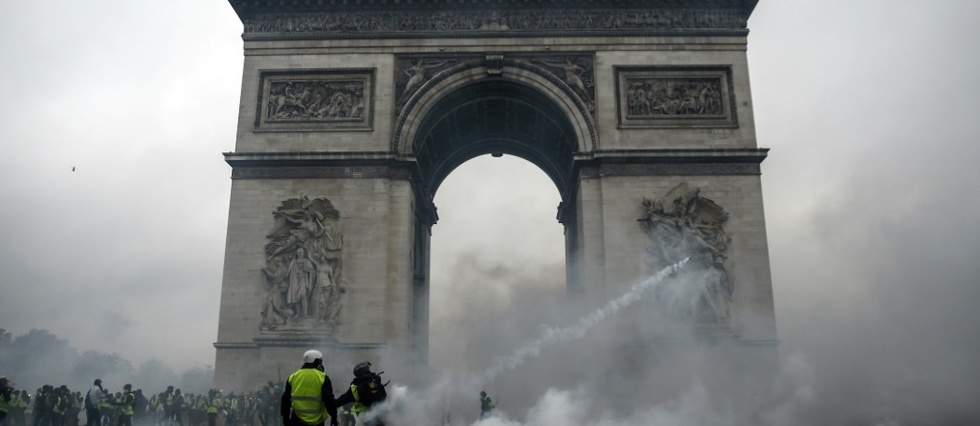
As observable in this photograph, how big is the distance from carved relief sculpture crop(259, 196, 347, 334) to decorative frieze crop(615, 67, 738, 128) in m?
9.32

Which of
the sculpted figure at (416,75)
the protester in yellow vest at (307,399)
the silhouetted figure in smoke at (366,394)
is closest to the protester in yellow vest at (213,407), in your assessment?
the sculpted figure at (416,75)

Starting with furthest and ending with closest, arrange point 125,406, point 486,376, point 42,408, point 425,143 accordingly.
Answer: point 425,143, point 125,406, point 42,408, point 486,376

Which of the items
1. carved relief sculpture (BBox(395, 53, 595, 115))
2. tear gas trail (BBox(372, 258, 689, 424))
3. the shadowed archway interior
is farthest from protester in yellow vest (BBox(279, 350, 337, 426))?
the shadowed archway interior

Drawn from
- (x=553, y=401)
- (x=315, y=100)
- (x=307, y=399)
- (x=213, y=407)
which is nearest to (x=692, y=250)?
(x=553, y=401)

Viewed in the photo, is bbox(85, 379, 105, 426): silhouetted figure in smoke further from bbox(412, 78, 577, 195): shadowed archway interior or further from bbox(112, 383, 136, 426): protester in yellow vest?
bbox(412, 78, 577, 195): shadowed archway interior

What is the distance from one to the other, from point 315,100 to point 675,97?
11.1 meters

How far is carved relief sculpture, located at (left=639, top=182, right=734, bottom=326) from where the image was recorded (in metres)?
21.4

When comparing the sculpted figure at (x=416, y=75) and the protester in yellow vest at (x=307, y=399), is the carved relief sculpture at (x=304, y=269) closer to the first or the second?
the sculpted figure at (x=416, y=75)

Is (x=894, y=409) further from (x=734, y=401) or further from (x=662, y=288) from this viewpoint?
(x=662, y=288)

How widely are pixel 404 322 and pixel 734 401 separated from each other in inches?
361

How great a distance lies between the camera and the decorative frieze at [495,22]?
2419cm

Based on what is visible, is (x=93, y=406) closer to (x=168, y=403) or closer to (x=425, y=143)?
(x=168, y=403)

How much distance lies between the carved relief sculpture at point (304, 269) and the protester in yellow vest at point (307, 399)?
1426 cm

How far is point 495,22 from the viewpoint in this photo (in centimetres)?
2433
